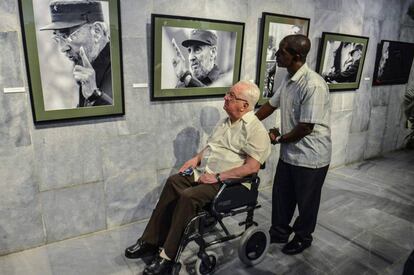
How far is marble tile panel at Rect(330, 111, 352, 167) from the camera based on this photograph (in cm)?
420

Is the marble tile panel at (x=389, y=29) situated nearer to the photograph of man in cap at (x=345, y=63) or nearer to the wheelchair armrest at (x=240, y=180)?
the photograph of man in cap at (x=345, y=63)

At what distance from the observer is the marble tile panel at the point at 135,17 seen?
2312 millimetres

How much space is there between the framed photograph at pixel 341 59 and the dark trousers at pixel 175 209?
240 cm

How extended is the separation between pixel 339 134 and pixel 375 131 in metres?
0.97

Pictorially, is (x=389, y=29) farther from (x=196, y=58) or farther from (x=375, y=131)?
(x=196, y=58)

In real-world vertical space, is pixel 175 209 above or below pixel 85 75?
below

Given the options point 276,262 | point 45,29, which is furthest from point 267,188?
point 45,29

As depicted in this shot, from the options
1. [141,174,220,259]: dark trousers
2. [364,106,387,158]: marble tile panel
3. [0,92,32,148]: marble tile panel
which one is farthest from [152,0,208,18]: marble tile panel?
[364,106,387,158]: marble tile panel

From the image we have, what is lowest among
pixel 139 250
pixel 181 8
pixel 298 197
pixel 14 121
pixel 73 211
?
pixel 139 250

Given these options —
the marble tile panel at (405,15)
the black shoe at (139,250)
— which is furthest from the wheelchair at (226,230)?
the marble tile panel at (405,15)

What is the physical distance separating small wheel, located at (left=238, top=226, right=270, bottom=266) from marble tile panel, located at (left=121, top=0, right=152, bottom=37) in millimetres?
1695

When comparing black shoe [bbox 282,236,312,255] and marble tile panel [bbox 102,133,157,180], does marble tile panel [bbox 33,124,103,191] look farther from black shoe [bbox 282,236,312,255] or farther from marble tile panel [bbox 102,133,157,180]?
black shoe [bbox 282,236,312,255]

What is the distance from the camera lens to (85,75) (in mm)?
2258

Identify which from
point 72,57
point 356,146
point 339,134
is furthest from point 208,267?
point 356,146
